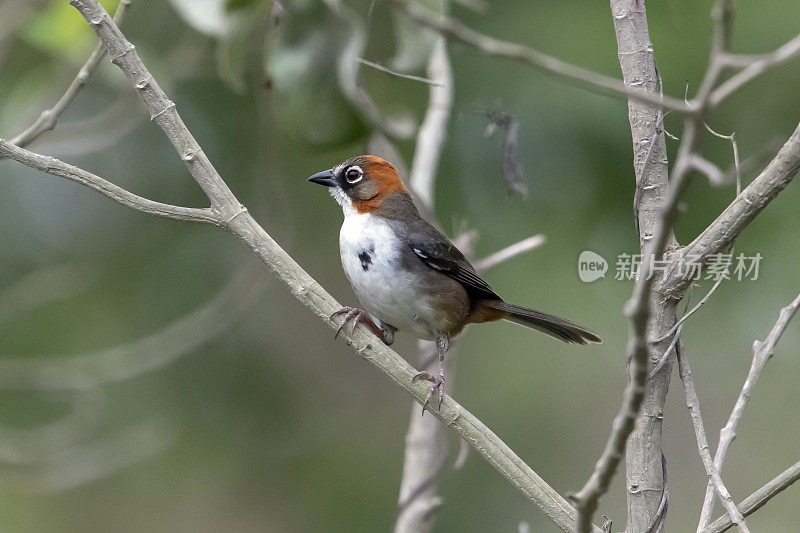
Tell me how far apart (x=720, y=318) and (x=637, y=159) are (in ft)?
8.43

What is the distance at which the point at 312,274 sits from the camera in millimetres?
5680

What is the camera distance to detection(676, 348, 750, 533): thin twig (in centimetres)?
189

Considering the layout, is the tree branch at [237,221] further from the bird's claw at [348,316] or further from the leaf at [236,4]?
the leaf at [236,4]

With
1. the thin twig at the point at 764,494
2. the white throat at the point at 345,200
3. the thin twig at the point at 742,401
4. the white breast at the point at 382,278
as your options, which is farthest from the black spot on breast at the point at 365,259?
the thin twig at the point at 764,494

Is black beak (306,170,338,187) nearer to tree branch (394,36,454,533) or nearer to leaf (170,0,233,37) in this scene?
tree branch (394,36,454,533)

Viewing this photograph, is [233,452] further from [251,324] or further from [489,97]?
[489,97]

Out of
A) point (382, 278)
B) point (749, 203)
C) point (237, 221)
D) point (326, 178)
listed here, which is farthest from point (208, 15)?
point (749, 203)

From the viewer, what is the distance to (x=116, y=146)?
528 cm

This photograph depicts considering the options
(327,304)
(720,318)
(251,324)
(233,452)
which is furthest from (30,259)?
(720,318)

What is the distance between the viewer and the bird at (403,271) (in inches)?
138

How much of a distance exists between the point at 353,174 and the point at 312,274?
6.50 ft

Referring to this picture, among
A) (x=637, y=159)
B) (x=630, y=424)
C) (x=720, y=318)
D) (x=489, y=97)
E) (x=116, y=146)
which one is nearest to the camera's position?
(x=630, y=424)

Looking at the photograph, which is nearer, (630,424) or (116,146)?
(630,424)

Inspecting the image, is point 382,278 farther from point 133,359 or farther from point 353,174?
point 133,359
